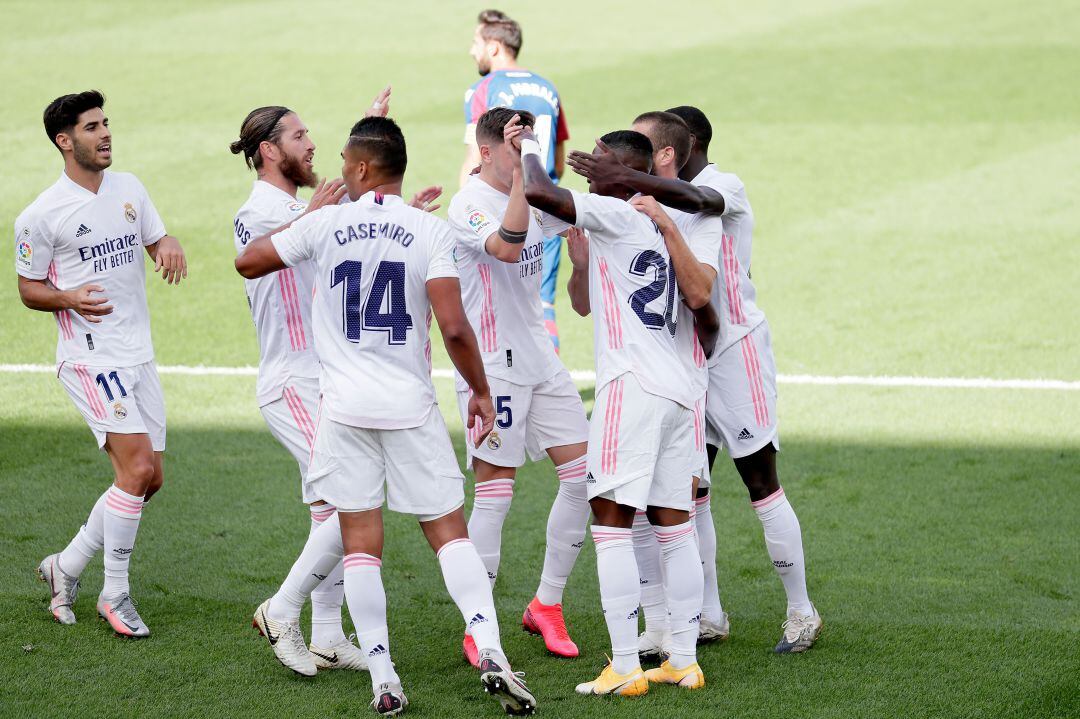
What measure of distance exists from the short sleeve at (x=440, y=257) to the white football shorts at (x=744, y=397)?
4.49ft

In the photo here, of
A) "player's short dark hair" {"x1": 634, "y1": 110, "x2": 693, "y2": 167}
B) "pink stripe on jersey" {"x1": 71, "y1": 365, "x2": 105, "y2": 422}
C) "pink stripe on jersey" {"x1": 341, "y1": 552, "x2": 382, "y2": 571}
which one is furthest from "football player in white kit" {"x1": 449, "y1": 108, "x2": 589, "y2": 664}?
"pink stripe on jersey" {"x1": 71, "y1": 365, "x2": 105, "y2": 422}

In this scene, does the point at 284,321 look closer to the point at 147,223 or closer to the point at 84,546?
the point at 147,223

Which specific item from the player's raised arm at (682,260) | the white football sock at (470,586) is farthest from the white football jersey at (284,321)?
the player's raised arm at (682,260)

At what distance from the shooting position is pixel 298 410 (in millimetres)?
5543

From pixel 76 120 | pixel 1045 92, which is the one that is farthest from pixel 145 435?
pixel 1045 92

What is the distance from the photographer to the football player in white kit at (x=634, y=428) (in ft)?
16.2

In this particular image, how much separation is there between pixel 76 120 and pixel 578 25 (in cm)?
1723

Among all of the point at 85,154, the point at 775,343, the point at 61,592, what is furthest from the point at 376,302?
the point at 775,343

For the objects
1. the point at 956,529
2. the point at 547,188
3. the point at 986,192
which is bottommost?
the point at 956,529

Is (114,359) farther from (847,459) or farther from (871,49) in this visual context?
(871,49)

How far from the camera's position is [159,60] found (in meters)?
20.5

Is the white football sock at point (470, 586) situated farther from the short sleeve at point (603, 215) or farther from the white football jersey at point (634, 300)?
the short sleeve at point (603, 215)

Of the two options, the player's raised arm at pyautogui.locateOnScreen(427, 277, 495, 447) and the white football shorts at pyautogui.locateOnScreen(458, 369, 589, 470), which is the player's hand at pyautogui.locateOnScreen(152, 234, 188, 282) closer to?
the white football shorts at pyautogui.locateOnScreen(458, 369, 589, 470)

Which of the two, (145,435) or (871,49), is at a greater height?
(871,49)
